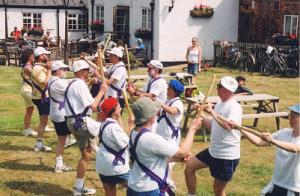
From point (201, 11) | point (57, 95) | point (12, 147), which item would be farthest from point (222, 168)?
point (201, 11)

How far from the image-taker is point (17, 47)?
85.6 feet

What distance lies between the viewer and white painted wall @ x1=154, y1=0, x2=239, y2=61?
25.5m

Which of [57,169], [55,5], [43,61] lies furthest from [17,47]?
[57,169]

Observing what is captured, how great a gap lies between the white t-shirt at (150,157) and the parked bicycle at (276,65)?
57.1 feet

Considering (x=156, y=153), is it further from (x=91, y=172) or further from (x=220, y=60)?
(x=220, y=60)

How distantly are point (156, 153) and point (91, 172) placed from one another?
425cm

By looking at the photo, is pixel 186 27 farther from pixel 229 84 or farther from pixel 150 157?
pixel 150 157

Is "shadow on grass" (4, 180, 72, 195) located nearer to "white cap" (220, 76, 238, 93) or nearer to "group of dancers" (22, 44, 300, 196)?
"group of dancers" (22, 44, 300, 196)

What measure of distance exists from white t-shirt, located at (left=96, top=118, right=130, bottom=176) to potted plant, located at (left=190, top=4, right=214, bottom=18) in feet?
66.4

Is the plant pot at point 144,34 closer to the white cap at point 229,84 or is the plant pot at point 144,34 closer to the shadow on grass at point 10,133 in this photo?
the shadow on grass at point 10,133

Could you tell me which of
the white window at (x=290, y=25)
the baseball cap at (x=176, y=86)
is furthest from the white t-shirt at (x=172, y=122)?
the white window at (x=290, y=25)

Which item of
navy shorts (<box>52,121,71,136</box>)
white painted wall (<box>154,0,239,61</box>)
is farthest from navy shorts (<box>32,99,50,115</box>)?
white painted wall (<box>154,0,239,61</box>)

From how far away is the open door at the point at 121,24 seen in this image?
28.9 meters

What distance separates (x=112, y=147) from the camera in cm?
639
